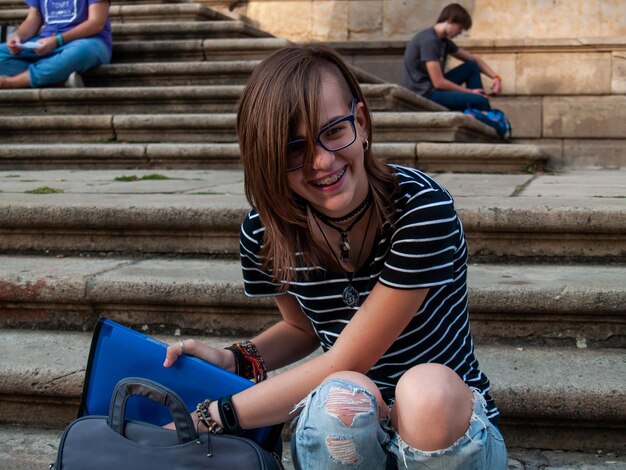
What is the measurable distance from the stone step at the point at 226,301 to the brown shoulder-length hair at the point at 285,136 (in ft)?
2.92

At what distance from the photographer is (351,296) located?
182 cm

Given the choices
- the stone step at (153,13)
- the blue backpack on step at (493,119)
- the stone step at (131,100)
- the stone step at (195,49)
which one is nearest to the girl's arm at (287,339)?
the stone step at (131,100)

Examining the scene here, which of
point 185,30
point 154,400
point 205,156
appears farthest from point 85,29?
point 154,400

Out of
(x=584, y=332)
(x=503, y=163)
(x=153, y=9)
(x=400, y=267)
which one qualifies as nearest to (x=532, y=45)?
(x=503, y=163)

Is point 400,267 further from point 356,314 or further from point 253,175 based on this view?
point 253,175

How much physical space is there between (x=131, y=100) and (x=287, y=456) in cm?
475

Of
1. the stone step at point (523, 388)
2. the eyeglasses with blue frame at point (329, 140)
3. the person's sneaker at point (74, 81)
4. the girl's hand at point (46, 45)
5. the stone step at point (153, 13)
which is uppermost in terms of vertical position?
the stone step at point (153, 13)

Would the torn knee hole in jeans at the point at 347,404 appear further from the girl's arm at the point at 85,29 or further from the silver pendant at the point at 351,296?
the girl's arm at the point at 85,29

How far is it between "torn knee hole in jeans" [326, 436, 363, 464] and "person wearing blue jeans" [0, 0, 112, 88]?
559 cm

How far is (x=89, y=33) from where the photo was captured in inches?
258

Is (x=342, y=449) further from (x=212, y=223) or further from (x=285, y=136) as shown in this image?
(x=212, y=223)

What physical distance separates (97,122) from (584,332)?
443 cm

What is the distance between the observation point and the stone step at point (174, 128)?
571 cm

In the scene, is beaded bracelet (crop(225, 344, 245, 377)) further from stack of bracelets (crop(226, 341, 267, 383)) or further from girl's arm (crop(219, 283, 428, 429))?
girl's arm (crop(219, 283, 428, 429))
